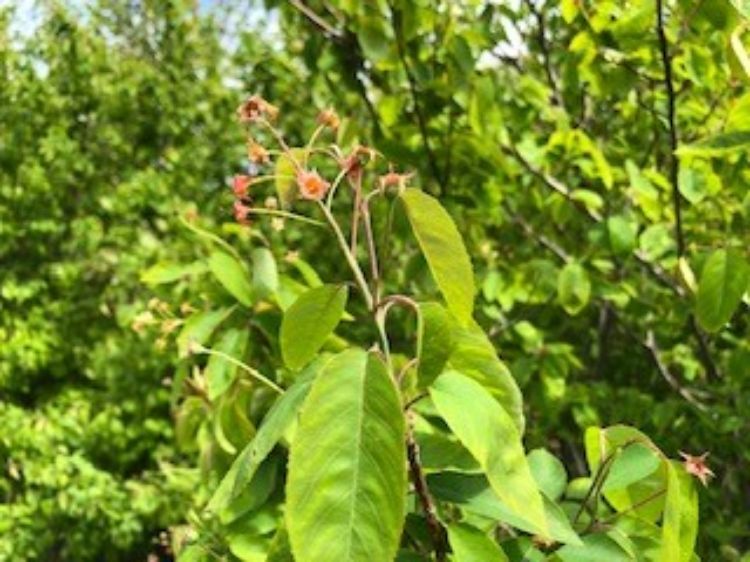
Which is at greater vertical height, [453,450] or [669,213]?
[453,450]

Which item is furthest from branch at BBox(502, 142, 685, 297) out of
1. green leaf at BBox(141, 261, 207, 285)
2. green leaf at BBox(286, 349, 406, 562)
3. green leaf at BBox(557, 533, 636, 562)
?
green leaf at BBox(286, 349, 406, 562)

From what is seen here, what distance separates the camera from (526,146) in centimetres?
344

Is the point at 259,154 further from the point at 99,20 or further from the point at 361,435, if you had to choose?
the point at 99,20

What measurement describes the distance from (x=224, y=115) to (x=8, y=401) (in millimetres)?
3580

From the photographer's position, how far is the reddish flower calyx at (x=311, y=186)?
111 centimetres

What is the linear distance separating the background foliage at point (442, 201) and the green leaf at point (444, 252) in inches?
20.5

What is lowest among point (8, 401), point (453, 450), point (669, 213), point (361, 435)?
point (8, 401)

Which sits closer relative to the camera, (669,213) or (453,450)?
(453,450)

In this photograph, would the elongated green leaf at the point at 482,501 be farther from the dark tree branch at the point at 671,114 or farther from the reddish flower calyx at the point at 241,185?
the dark tree branch at the point at 671,114

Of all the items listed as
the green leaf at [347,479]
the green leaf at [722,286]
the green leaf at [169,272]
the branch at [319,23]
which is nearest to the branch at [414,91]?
the branch at [319,23]

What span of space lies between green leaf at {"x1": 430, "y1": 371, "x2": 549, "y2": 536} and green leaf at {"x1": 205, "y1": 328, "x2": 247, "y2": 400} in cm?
98

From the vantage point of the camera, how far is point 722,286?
169 centimetres

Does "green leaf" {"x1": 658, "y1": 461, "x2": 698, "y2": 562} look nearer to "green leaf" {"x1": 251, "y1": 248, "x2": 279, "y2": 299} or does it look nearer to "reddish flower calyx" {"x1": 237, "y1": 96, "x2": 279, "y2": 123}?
"reddish flower calyx" {"x1": 237, "y1": 96, "x2": 279, "y2": 123}

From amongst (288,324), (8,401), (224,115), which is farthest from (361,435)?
(224,115)
